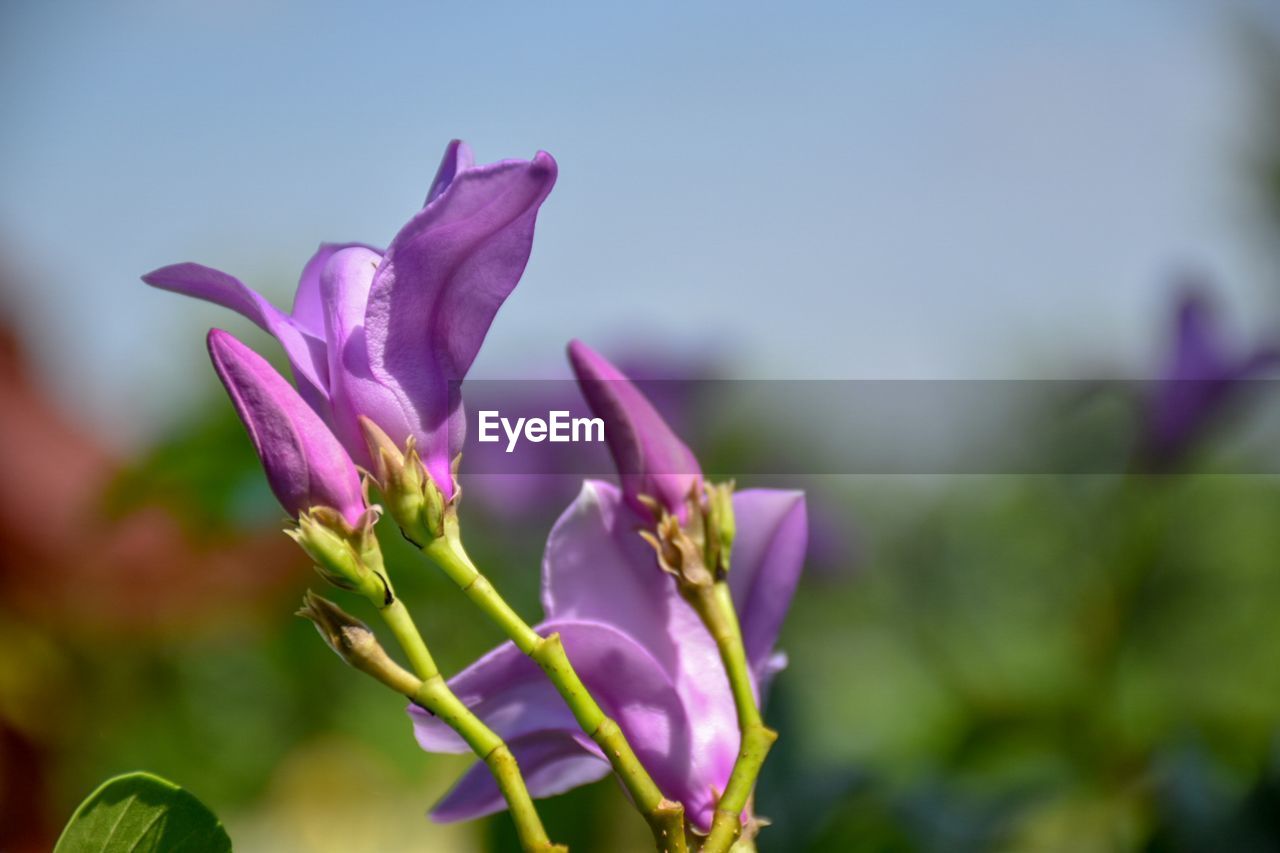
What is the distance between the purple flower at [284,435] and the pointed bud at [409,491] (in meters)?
0.01

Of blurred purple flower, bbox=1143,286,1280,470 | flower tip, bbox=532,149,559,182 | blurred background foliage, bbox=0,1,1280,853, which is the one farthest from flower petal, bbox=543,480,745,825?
blurred purple flower, bbox=1143,286,1280,470

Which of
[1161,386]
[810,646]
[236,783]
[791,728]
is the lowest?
[236,783]

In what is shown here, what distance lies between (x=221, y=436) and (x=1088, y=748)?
1.95ft

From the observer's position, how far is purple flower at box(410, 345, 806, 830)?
0.37 metres

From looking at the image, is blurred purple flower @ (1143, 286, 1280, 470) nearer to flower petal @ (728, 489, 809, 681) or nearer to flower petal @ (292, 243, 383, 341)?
flower petal @ (728, 489, 809, 681)

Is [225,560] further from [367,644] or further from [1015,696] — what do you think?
[367,644]

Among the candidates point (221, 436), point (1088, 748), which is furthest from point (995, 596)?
point (221, 436)

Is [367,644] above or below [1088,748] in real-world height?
above

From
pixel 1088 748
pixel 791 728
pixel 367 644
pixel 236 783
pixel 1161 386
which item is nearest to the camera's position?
pixel 367 644

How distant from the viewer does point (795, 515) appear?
1.38ft

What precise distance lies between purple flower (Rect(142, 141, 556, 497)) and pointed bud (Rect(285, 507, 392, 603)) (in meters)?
0.02

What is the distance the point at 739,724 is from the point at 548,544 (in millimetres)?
79

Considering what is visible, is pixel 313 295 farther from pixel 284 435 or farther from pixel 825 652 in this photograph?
pixel 825 652

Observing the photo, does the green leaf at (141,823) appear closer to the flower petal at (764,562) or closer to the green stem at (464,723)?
the green stem at (464,723)
